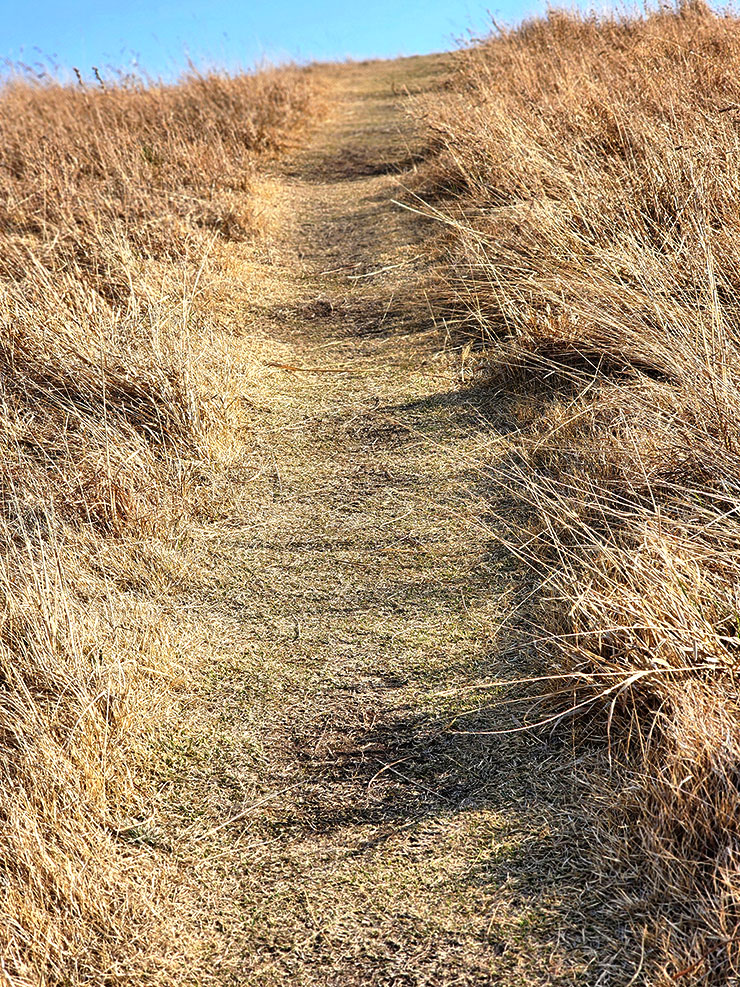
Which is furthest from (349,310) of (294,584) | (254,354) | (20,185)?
(20,185)

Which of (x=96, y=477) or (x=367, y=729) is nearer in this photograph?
(x=367, y=729)

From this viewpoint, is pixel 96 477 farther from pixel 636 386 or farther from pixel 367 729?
pixel 636 386

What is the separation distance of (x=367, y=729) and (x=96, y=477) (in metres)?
1.60

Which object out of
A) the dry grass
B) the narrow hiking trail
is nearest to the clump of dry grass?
the narrow hiking trail

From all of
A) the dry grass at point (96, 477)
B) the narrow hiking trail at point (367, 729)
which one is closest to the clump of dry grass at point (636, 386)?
the narrow hiking trail at point (367, 729)

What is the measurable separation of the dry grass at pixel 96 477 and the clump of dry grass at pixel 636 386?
1116 mm

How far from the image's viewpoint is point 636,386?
9.97 ft

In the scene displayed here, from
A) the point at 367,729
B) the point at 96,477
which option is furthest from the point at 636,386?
the point at 96,477

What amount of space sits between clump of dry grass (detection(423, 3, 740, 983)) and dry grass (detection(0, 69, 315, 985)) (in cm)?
112

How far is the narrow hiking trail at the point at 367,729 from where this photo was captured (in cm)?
168

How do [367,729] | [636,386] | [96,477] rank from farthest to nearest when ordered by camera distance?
1. [96,477]
2. [636,386]
3. [367,729]

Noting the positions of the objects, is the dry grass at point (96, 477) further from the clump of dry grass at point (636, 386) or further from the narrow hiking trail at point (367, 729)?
the clump of dry grass at point (636, 386)

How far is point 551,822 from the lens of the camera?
1.85m

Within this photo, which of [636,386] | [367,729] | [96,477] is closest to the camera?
[367,729]
